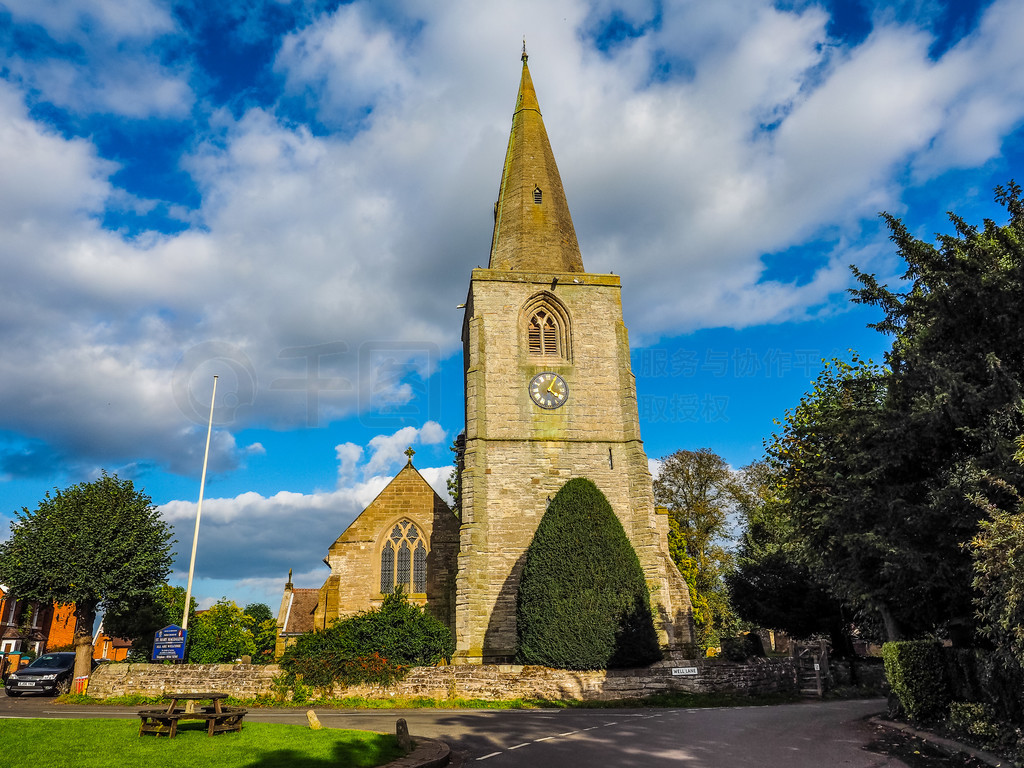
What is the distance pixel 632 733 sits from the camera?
12609 millimetres

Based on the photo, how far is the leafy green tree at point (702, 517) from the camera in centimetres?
4078

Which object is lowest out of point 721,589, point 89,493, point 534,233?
point 721,589

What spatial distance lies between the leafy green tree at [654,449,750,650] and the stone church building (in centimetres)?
1641

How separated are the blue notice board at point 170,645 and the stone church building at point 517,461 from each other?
6.91 metres

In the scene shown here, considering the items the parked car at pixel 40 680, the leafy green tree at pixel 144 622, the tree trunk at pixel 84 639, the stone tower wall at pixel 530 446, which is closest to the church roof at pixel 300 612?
the leafy green tree at pixel 144 622

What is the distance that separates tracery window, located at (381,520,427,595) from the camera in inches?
1080

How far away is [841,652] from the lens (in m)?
29.9

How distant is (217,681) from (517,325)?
16335 mm

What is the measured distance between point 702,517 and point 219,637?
1123 inches

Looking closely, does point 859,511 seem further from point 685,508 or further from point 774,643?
point 774,643

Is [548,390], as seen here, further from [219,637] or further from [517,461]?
[219,637]

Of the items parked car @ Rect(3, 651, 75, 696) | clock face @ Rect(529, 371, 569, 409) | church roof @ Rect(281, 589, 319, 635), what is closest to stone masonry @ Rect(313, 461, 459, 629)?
clock face @ Rect(529, 371, 569, 409)

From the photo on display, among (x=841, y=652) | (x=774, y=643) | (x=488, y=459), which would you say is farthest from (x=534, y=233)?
(x=774, y=643)

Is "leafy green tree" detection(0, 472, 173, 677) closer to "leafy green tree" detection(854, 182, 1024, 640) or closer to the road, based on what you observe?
the road
